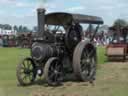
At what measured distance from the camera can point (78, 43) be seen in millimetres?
12023

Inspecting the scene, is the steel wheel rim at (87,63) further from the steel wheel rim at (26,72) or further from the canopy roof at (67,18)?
the steel wheel rim at (26,72)

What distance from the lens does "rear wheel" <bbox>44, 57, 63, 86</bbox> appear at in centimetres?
1056

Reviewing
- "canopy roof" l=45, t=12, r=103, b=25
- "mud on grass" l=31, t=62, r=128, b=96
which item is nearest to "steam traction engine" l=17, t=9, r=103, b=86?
"canopy roof" l=45, t=12, r=103, b=25

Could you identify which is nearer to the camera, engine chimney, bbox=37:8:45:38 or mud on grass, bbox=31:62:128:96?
mud on grass, bbox=31:62:128:96

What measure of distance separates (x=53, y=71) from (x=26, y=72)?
80 centimetres

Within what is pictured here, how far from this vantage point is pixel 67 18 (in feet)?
39.2

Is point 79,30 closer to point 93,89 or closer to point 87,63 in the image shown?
point 87,63

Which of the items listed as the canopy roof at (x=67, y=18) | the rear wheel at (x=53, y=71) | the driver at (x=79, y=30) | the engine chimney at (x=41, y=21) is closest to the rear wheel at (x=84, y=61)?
the driver at (x=79, y=30)

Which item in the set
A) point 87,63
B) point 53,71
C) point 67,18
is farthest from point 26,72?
point 67,18

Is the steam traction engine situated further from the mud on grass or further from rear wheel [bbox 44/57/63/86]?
the mud on grass

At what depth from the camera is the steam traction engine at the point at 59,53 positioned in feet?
36.0

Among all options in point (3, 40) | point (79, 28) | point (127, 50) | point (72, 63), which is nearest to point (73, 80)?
point (72, 63)

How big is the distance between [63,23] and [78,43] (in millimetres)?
787

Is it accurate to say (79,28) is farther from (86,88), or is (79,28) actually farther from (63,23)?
(86,88)
